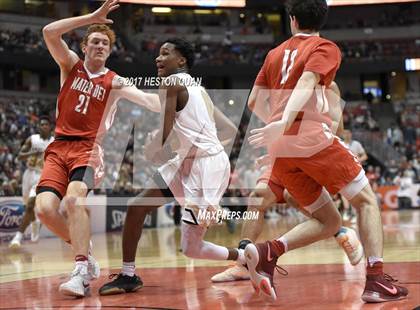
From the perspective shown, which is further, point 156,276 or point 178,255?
point 178,255

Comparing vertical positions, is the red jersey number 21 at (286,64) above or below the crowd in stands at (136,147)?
above

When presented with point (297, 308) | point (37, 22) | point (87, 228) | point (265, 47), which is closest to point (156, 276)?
point (87, 228)

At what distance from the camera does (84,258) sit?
5363mm

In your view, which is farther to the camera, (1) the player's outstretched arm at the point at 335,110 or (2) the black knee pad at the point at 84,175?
(1) the player's outstretched arm at the point at 335,110

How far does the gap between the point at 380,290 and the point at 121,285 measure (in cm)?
207

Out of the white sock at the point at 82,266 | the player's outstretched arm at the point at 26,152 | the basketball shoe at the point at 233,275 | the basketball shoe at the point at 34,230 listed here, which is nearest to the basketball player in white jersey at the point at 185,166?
the white sock at the point at 82,266

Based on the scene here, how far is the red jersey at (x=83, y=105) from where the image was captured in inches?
227

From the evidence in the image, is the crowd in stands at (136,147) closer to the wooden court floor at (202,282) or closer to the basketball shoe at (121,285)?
the wooden court floor at (202,282)

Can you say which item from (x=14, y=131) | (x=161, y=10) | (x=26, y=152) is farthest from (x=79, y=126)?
(x=161, y=10)

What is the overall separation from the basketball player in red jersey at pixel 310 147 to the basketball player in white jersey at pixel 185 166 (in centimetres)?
62

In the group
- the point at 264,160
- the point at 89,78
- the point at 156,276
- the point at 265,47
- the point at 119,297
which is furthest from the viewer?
the point at 265,47

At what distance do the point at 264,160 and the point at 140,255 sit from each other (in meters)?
4.75

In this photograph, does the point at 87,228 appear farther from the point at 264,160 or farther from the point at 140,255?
the point at 140,255

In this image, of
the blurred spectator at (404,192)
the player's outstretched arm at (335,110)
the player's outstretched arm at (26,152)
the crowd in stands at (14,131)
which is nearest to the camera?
the player's outstretched arm at (335,110)
